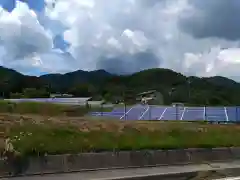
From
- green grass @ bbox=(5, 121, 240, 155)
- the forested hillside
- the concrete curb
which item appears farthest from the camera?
the forested hillside

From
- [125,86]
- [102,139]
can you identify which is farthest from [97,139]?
[125,86]

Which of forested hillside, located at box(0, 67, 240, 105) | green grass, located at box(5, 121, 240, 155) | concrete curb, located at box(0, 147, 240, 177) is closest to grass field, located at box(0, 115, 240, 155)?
green grass, located at box(5, 121, 240, 155)

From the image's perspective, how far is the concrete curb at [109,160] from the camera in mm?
10539

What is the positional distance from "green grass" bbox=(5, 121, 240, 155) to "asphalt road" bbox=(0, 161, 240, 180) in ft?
3.48

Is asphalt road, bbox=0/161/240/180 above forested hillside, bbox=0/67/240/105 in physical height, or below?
below

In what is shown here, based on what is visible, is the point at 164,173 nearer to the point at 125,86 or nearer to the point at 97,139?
the point at 97,139

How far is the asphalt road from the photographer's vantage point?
34.6 ft

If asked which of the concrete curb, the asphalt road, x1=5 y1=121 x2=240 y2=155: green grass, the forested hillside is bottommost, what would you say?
the asphalt road

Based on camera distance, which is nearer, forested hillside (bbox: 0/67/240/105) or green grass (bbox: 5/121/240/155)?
green grass (bbox: 5/121/240/155)

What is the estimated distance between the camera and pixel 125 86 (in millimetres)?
100938

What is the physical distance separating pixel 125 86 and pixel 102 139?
8773 cm

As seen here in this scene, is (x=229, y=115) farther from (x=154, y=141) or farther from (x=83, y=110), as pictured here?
(x=154, y=141)

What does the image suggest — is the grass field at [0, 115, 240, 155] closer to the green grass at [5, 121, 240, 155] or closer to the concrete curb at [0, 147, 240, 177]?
the green grass at [5, 121, 240, 155]

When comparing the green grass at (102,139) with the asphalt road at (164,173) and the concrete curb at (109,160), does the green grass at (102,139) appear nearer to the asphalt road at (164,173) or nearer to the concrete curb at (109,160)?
the concrete curb at (109,160)
